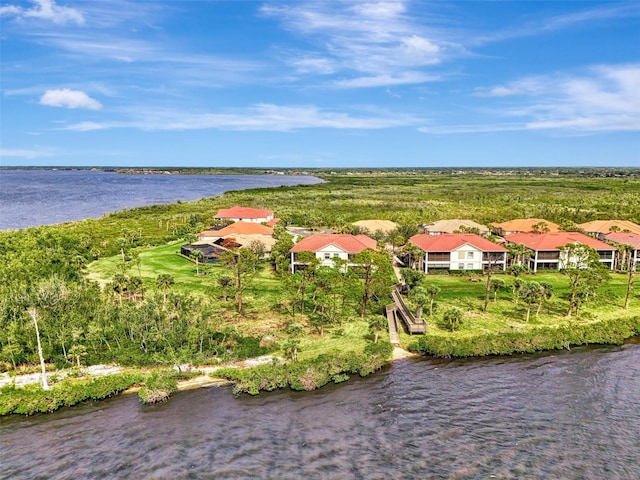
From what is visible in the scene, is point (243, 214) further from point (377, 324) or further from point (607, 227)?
point (607, 227)

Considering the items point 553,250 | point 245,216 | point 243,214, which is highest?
point 243,214

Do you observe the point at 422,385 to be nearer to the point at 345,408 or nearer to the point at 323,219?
the point at 345,408

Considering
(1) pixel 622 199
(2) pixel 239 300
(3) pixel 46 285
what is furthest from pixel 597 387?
(1) pixel 622 199

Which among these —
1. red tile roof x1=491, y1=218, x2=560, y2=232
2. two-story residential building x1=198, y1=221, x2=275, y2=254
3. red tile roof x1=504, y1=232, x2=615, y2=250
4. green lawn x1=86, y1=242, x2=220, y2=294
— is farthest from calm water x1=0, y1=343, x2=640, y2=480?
red tile roof x1=491, y1=218, x2=560, y2=232

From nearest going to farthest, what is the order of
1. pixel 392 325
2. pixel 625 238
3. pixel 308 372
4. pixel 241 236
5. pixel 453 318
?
pixel 308 372 → pixel 392 325 → pixel 453 318 → pixel 625 238 → pixel 241 236

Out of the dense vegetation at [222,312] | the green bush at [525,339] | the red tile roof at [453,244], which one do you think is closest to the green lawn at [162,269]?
the dense vegetation at [222,312]

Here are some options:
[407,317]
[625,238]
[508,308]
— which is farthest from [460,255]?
[625,238]

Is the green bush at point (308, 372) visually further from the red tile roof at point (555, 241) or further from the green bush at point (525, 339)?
the red tile roof at point (555, 241)
